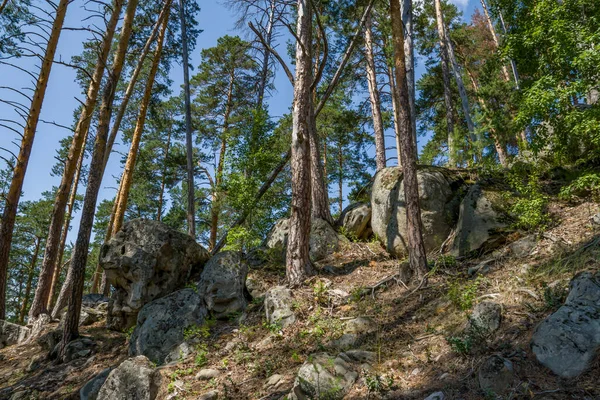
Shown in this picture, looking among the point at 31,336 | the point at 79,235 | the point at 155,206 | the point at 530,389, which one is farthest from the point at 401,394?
the point at 155,206

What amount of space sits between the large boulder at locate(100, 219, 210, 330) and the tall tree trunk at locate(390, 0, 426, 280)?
210 inches

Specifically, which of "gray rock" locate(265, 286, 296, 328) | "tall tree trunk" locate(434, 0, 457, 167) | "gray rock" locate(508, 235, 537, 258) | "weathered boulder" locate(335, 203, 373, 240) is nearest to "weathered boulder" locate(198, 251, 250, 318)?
"gray rock" locate(265, 286, 296, 328)

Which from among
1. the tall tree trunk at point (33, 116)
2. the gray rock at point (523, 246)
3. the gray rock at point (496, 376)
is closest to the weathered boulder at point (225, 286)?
the gray rock at point (496, 376)

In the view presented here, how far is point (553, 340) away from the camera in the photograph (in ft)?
10.5

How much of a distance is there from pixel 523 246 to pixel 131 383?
241 inches

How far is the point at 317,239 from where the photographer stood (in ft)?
28.8

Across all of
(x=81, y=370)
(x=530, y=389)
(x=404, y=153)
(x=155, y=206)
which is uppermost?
(x=155, y=206)

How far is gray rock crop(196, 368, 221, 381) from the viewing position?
4.79m

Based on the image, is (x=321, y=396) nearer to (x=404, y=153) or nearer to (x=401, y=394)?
(x=401, y=394)

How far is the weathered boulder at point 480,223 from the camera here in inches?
251

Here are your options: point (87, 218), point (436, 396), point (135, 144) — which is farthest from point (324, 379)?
point (135, 144)

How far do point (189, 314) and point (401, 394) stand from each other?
4.40 metres

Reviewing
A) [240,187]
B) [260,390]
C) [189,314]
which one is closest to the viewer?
[260,390]

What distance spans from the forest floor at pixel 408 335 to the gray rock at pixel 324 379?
0.17 meters
